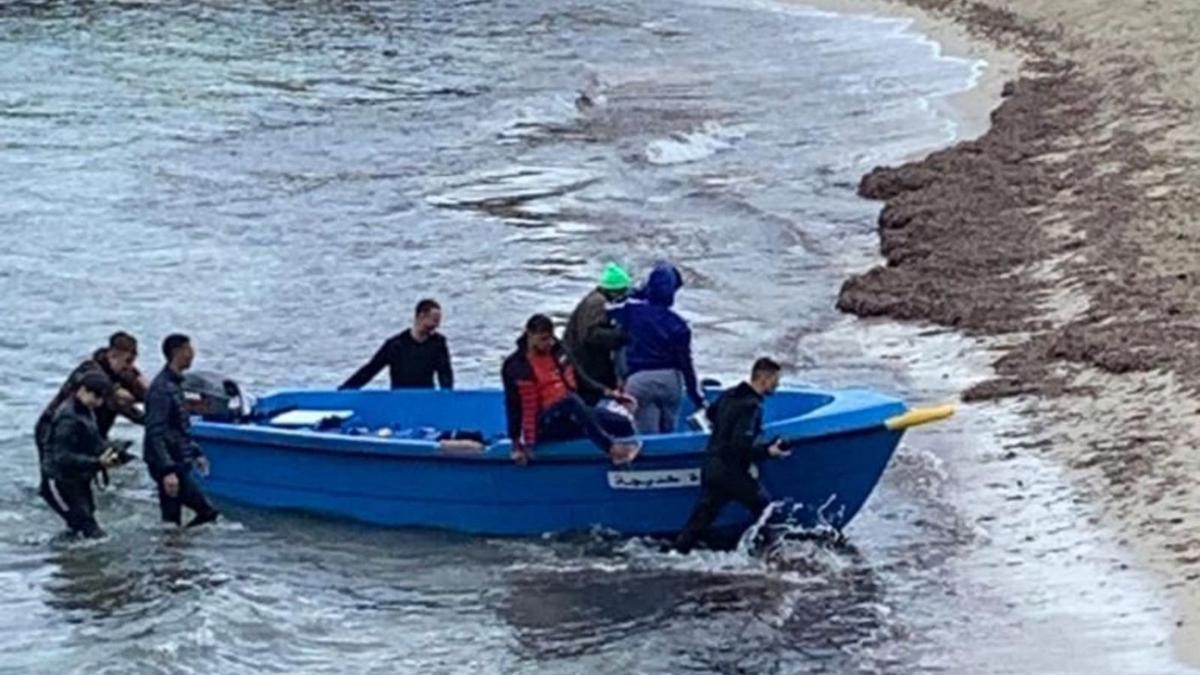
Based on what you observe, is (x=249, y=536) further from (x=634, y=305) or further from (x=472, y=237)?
(x=472, y=237)

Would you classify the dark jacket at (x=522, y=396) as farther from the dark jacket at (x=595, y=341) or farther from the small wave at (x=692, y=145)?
the small wave at (x=692, y=145)

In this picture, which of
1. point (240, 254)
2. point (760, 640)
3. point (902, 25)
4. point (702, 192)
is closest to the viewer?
point (760, 640)

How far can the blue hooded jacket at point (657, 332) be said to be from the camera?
49.9ft

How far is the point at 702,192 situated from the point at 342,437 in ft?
46.6

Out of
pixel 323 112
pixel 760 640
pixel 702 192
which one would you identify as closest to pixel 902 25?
pixel 323 112

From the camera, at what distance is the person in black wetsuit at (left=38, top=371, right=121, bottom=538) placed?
15.0m

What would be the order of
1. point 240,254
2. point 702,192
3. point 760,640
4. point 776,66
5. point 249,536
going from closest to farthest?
point 760,640 < point 249,536 < point 240,254 < point 702,192 < point 776,66

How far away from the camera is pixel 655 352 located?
15.2m

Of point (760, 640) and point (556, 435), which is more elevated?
point (556, 435)

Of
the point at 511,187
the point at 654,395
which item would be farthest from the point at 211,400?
the point at 511,187

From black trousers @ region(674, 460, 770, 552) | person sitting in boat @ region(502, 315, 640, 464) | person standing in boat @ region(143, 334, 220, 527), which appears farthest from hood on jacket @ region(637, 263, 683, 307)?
person standing in boat @ region(143, 334, 220, 527)

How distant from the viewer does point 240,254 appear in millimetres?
26578

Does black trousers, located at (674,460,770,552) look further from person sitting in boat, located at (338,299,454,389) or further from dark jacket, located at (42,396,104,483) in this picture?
dark jacket, located at (42,396,104,483)

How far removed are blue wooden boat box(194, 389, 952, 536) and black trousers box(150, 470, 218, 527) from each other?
49cm
